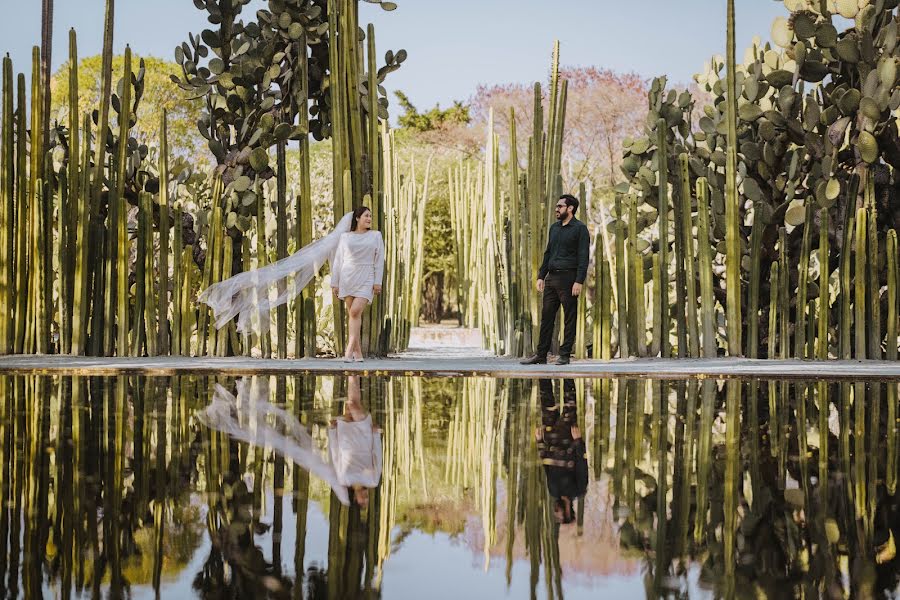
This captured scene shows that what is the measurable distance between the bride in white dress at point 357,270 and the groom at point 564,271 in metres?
0.88

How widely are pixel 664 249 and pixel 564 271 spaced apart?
0.53 m

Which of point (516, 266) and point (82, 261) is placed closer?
point (82, 261)

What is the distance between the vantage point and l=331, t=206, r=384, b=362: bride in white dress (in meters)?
5.78

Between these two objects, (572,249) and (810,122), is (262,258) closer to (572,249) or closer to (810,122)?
(572,249)

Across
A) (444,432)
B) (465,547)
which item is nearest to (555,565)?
(465,547)

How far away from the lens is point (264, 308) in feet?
19.2

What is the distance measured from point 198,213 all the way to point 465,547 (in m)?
4.91

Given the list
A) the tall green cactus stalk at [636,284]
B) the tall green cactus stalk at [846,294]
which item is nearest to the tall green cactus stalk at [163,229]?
the tall green cactus stalk at [636,284]

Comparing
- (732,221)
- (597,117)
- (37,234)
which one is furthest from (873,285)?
(597,117)

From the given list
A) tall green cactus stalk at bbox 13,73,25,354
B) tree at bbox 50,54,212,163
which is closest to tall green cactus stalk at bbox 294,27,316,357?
tall green cactus stalk at bbox 13,73,25,354

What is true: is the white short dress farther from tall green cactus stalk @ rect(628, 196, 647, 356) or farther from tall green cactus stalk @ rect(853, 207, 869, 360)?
tall green cactus stalk @ rect(853, 207, 869, 360)

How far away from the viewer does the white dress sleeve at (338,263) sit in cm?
590

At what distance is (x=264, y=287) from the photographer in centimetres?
584

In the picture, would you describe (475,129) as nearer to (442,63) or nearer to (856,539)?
(442,63)
